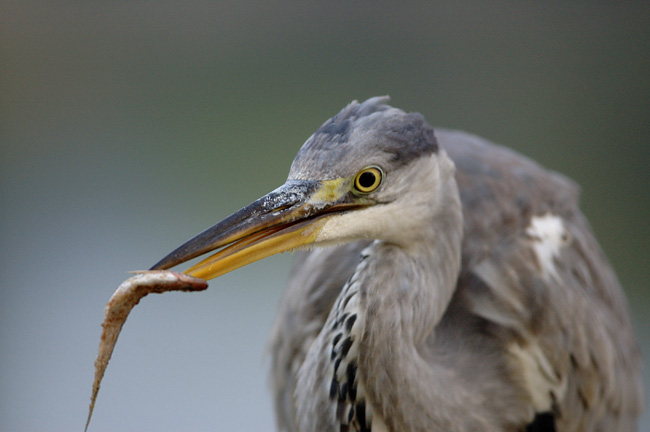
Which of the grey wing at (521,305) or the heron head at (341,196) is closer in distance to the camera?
the heron head at (341,196)

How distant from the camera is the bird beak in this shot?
1.16 meters

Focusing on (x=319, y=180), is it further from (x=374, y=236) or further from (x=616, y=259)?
(x=616, y=259)

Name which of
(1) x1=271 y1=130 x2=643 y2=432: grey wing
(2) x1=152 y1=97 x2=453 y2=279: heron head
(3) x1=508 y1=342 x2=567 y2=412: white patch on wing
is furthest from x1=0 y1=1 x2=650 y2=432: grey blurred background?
(2) x1=152 y1=97 x2=453 y2=279: heron head

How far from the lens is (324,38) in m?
4.88

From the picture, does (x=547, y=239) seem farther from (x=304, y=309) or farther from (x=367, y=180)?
(x=367, y=180)

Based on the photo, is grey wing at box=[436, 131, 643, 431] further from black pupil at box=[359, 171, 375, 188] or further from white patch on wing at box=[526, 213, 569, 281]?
black pupil at box=[359, 171, 375, 188]

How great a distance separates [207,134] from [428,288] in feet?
10.7

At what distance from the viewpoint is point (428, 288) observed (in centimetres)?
138

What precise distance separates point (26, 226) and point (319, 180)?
302 centimetres

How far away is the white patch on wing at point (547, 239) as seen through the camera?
1.72m

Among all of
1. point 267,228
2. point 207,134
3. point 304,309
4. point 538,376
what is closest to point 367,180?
point 267,228

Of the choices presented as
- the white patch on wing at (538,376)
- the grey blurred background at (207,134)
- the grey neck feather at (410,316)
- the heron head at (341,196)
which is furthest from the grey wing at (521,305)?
the grey blurred background at (207,134)

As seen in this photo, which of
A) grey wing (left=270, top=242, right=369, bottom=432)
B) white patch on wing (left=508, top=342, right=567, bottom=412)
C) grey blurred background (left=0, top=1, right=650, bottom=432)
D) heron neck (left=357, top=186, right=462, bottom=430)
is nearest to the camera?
heron neck (left=357, top=186, right=462, bottom=430)

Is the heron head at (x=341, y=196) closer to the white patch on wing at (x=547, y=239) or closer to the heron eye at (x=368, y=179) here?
the heron eye at (x=368, y=179)
